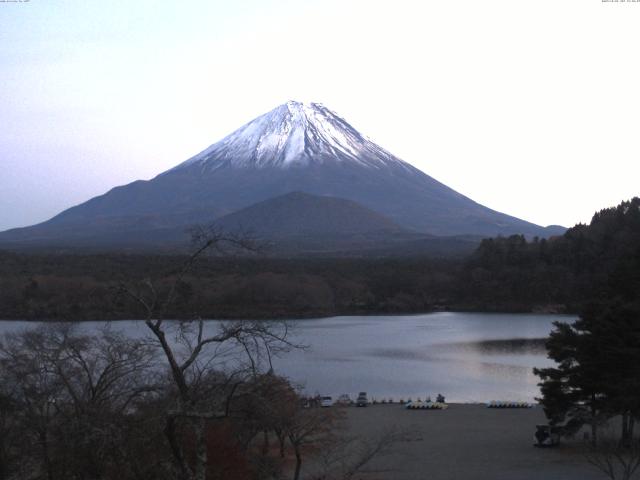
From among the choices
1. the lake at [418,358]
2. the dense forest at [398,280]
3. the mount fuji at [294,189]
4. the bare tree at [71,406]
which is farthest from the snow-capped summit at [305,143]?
the bare tree at [71,406]

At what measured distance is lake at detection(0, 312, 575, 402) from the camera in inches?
623

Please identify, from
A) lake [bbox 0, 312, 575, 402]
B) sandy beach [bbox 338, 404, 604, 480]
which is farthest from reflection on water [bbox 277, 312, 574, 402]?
sandy beach [bbox 338, 404, 604, 480]

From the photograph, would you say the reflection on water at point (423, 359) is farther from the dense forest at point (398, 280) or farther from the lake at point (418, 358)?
the dense forest at point (398, 280)

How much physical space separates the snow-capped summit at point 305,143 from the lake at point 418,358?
58502 millimetres

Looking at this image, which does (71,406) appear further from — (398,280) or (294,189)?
(294,189)

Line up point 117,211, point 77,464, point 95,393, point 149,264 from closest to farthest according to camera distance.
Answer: point 77,464, point 95,393, point 149,264, point 117,211

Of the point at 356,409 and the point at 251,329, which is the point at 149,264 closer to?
the point at 356,409

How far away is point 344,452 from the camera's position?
957 cm

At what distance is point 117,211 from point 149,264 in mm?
51276

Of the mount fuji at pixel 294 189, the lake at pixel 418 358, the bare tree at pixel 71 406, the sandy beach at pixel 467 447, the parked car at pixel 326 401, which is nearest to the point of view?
the bare tree at pixel 71 406

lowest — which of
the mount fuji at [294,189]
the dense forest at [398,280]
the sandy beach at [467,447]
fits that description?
the sandy beach at [467,447]

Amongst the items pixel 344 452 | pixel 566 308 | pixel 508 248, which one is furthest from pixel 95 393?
pixel 508 248

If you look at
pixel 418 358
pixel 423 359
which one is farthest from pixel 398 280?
pixel 423 359

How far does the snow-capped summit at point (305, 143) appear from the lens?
87000mm
